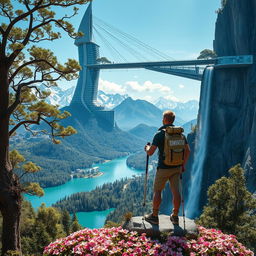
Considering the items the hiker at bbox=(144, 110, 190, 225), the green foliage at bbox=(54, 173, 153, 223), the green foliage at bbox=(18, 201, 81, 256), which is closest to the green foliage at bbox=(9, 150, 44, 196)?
the hiker at bbox=(144, 110, 190, 225)

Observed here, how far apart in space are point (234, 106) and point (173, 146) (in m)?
45.1

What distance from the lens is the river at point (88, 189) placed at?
271 ft

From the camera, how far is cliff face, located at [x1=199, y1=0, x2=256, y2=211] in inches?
1615

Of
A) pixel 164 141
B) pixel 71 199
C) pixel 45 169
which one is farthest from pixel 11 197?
pixel 45 169

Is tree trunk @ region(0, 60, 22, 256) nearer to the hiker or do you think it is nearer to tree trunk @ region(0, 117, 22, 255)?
tree trunk @ region(0, 117, 22, 255)

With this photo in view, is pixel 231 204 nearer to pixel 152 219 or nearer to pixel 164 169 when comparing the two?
pixel 152 219

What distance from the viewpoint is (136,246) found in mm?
5723

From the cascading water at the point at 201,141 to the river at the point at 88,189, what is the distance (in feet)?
120

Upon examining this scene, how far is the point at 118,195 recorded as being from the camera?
10831cm

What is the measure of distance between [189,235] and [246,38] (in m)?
44.2

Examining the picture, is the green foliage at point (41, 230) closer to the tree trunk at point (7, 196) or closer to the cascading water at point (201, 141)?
the tree trunk at point (7, 196)

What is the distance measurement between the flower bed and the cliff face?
35.5 meters

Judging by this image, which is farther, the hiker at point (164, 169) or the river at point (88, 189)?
the river at point (88, 189)

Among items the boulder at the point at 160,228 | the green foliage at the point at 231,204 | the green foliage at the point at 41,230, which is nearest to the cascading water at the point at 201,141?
the green foliage at the point at 41,230
